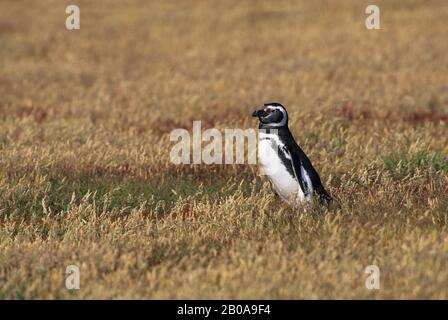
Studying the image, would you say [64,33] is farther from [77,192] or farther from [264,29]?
[77,192]

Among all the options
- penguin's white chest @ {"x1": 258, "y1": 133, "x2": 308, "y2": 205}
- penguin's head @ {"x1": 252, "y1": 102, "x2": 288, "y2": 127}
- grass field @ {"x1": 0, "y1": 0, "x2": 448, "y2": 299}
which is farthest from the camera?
penguin's head @ {"x1": 252, "y1": 102, "x2": 288, "y2": 127}

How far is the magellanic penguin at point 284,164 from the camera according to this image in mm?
8586

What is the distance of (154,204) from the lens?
30.9ft

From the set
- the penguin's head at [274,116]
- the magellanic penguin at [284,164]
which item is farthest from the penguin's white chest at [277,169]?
the penguin's head at [274,116]

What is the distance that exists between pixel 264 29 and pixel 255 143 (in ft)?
43.1

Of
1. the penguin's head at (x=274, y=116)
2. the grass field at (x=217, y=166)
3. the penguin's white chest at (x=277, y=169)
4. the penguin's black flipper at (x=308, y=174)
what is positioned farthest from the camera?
the penguin's head at (x=274, y=116)

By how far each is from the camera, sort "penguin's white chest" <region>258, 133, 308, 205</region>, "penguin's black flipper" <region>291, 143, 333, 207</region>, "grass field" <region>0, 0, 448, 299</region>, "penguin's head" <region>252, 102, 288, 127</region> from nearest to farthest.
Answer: "grass field" <region>0, 0, 448, 299</region> < "penguin's black flipper" <region>291, 143, 333, 207</region> < "penguin's white chest" <region>258, 133, 308, 205</region> < "penguin's head" <region>252, 102, 288, 127</region>

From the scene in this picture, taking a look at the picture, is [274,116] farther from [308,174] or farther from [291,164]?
[308,174]

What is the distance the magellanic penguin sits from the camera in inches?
338

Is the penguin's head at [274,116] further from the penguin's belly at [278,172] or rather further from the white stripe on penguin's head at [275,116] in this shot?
the penguin's belly at [278,172]

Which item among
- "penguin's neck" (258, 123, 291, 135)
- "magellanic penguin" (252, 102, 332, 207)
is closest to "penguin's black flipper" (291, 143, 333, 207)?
"magellanic penguin" (252, 102, 332, 207)

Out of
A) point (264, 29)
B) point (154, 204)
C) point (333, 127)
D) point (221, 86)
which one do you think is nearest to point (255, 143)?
point (333, 127)

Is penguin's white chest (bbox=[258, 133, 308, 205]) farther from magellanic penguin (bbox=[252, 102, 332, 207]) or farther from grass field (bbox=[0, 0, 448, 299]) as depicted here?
grass field (bbox=[0, 0, 448, 299])

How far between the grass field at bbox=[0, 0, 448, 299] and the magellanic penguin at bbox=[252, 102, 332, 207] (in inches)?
8.6
